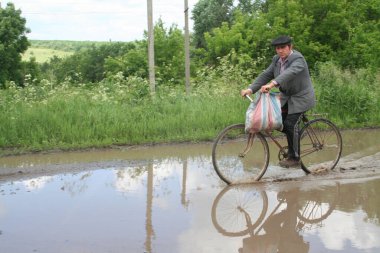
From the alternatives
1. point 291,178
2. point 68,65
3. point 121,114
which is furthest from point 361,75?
point 68,65

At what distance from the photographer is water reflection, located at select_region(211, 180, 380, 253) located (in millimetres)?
4324

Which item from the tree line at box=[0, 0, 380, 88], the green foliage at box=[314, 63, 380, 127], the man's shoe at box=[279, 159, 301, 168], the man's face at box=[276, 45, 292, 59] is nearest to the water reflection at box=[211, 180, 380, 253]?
the man's shoe at box=[279, 159, 301, 168]

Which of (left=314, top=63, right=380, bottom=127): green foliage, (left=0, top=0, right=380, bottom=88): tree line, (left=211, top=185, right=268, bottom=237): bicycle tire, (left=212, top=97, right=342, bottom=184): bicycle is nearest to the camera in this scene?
(left=211, top=185, right=268, bottom=237): bicycle tire

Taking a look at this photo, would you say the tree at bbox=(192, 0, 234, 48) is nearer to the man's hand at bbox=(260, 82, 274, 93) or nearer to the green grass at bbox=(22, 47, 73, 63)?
the green grass at bbox=(22, 47, 73, 63)

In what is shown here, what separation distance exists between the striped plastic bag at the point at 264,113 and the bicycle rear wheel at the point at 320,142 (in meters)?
0.70

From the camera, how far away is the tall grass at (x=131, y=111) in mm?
9383

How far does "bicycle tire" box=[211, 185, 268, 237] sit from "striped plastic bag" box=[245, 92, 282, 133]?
0.82 m

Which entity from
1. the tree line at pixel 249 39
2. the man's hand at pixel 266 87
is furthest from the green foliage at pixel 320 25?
the man's hand at pixel 266 87

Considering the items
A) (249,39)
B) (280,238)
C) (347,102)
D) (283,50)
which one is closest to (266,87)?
(283,50)

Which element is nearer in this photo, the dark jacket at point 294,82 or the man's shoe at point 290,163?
the dark jacket at point 294,82

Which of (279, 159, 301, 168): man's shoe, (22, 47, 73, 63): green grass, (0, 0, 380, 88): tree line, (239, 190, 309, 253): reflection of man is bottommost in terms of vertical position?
(239, 190, 309, 253): reflection of man

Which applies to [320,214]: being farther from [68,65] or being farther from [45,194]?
[68,65]

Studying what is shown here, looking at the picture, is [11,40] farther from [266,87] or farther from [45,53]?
[266,87]

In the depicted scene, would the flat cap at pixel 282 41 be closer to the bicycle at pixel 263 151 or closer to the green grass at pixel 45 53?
the bicycle at pixel 263 151
